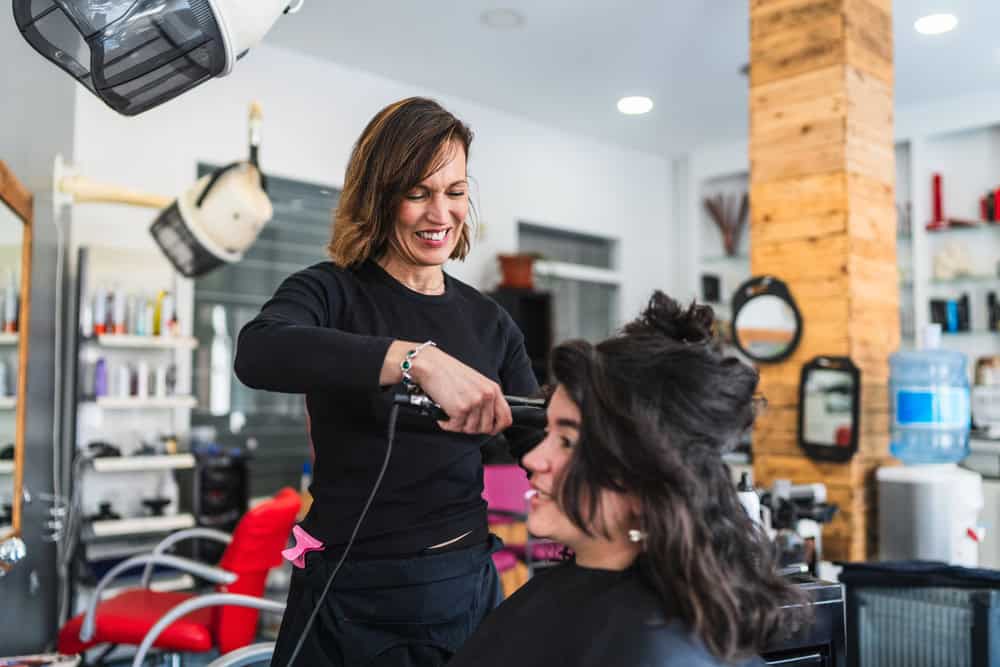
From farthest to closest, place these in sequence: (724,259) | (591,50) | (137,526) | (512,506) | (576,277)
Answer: (724,259)
(576,277)
(591,50)
(512,506)
(137,526)

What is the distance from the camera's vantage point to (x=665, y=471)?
3.08ft

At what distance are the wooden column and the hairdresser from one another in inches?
79.6

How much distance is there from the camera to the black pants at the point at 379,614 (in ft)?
3.92

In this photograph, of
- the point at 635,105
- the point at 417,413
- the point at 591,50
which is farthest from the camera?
the point at 635,105

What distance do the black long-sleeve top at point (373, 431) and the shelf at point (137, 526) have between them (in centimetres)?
276

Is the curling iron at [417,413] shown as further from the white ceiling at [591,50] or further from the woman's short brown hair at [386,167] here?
the white ceiling at [591,50]

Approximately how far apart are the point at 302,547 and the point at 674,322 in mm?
609

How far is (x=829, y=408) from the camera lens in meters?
2.96

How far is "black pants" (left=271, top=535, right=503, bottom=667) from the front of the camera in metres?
1.20

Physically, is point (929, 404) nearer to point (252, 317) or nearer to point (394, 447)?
point (394, 447)

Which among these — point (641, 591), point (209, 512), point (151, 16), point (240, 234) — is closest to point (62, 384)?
point (209, 512)

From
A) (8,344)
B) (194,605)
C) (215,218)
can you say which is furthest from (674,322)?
(215,218)

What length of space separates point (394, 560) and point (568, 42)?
393 centimetres

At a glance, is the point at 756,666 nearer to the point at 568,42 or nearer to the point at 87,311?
the point at 87,311
